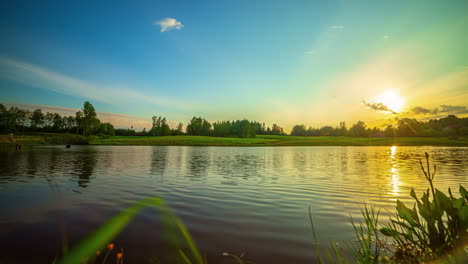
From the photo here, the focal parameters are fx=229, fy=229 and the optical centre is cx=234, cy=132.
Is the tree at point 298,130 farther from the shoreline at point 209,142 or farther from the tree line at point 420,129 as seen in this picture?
the shoreline at point 209,142

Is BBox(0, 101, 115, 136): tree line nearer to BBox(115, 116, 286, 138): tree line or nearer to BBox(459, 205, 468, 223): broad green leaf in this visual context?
BBox(115, 116, 286, 138): tree line

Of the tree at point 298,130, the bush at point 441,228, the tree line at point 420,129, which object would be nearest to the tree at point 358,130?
the tree line at point 420,129

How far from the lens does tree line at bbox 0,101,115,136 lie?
94.2m

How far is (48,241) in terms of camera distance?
459 cm

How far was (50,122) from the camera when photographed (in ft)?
463

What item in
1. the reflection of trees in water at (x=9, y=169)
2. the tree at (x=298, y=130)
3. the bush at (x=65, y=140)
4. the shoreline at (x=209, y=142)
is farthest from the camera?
the tree at (x=298, y=130)

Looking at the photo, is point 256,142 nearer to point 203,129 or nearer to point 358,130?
point 203,129

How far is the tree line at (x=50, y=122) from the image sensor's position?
94.2m

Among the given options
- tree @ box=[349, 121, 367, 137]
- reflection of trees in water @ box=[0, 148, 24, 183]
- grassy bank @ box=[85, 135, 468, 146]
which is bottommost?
reflection of trees in water @ box=[0, 148, 24, 183]

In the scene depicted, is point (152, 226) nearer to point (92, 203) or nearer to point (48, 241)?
point (48, 241)

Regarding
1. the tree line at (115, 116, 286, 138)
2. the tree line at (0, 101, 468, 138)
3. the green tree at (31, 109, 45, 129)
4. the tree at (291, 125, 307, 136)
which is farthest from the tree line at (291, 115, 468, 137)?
the green tree at (31, 109, 45, 129)

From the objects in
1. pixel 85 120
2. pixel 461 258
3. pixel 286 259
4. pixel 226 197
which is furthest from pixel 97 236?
pixel 85 120

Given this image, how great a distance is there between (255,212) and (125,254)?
362cm

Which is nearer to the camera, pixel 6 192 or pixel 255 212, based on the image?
pixel 255 212
